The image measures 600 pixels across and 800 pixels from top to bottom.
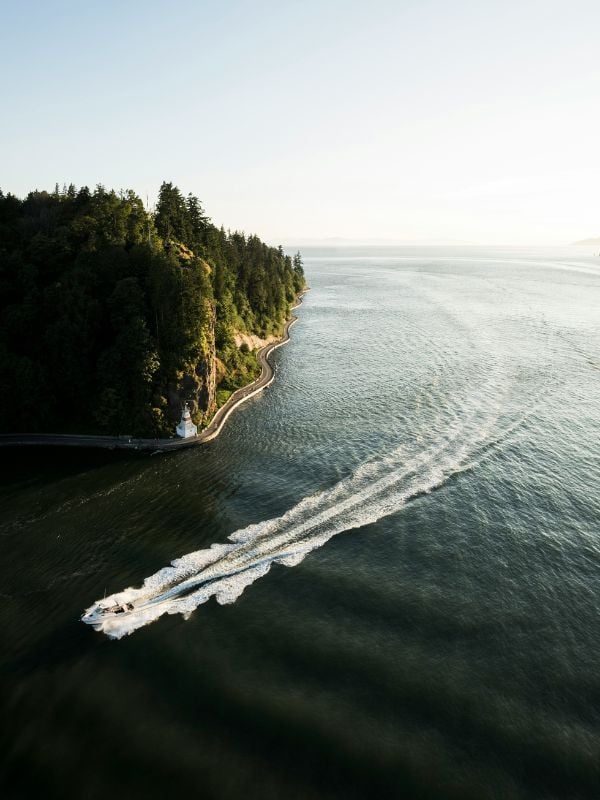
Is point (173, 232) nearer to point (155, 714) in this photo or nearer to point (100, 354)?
point (100, 354)

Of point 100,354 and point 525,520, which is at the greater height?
point 100,354

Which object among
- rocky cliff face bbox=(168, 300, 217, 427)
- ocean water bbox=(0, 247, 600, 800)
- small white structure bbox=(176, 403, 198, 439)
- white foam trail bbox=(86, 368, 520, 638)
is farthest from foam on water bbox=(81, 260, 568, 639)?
rocky cliff face bbox=(168, 300, 217, 427)

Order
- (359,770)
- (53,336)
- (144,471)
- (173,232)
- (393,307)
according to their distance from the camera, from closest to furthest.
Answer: (359,770), (144,471), (53,336), (173,232), (393,307)

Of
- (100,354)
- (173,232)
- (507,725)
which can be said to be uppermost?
(173,232)

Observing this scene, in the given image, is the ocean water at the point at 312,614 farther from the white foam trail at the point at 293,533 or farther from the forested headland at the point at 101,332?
the forested headland at the point at 101,332

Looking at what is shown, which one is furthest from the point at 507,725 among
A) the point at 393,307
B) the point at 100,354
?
the point at 393,307

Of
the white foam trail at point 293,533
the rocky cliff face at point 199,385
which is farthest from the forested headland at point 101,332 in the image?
the white foam trail at point 293,533
